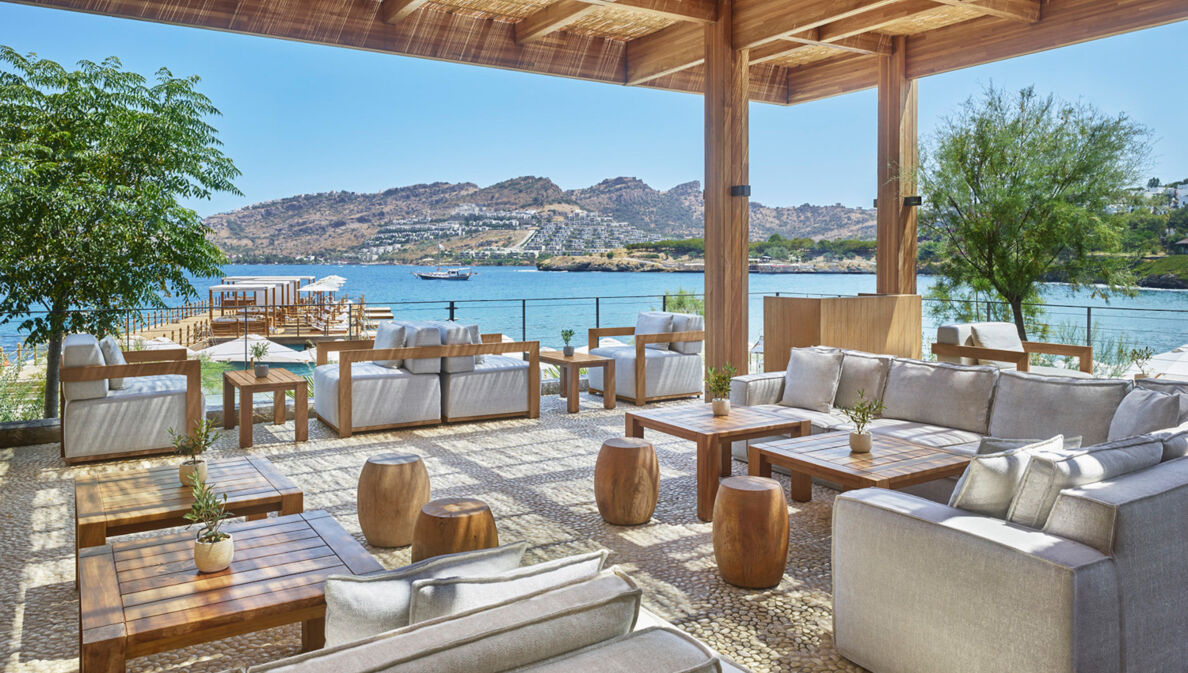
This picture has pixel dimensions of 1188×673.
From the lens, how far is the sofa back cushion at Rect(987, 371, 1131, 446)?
3.86 m

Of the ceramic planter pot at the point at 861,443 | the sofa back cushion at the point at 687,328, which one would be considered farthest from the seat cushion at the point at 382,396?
the ceramic planter pot at the point at 861,443

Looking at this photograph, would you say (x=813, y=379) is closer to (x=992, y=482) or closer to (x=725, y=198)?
(x=725, y=198)

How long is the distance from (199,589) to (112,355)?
4.16 m

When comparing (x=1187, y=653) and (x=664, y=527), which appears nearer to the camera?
(x=1187, y=653)

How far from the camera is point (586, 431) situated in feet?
21.3

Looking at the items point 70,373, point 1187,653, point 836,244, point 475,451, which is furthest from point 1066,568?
point 836,244

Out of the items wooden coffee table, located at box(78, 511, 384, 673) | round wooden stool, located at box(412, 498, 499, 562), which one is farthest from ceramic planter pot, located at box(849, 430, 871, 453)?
wooden coffee table, located at box(78, 511, 384, 673)

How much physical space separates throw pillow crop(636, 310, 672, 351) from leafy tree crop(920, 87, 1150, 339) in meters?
3.10

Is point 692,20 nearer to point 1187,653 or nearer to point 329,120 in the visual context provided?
point 1187,653

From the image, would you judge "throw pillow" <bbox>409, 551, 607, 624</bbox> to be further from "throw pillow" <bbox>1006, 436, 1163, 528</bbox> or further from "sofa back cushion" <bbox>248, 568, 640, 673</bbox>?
"throw pillow" <bbox>1006, 436, 1163, 528</bbox>

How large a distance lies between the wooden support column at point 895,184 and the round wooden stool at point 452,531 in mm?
6251

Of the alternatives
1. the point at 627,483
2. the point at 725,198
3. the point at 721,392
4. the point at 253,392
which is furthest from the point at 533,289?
A: the point at 627,483

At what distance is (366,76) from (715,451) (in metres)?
53.8

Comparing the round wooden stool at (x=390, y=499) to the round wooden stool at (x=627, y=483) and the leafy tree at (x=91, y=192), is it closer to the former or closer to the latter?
the round wooden stool at (x=627, y=483)
